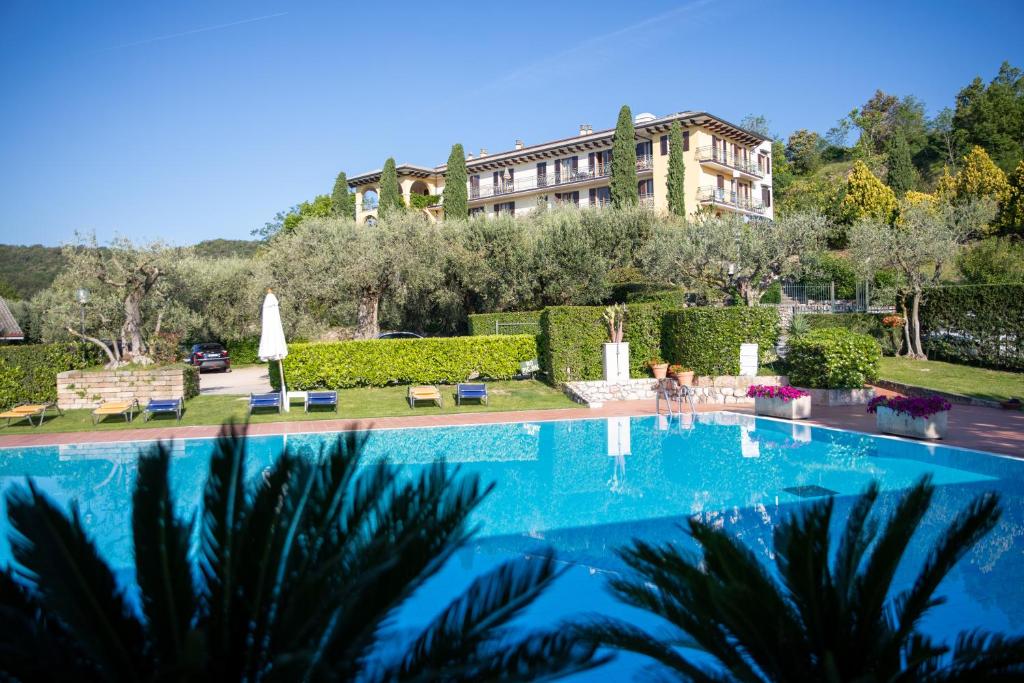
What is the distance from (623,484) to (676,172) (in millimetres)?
34507

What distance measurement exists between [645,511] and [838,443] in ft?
20.7

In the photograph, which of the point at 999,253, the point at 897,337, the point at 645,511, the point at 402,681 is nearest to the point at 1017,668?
the point at 402,681

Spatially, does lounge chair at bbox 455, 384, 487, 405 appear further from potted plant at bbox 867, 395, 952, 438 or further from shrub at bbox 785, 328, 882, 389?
potted plant at bbox 867, 395, 952, 438

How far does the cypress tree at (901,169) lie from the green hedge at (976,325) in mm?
30907

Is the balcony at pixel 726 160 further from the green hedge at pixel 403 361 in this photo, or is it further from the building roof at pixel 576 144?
the green hedge at pixel 403 361

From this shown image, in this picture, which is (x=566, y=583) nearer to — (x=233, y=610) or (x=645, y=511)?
(x=645, y=511)

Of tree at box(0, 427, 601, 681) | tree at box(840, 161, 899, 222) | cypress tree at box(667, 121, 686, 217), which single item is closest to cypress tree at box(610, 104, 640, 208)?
cypress tree at box(667, 121, 686, 217)

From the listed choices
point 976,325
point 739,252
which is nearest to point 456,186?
point 739,252

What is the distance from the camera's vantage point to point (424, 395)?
18438mm

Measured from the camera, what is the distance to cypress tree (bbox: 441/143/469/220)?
4488 cm

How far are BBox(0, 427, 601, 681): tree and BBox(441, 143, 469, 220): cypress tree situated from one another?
42323 mm

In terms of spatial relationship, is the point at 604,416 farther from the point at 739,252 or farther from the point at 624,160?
Result: the point at 624,160

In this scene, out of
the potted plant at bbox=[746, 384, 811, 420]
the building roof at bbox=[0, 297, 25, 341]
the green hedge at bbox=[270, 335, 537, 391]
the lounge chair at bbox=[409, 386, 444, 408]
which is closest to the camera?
the potted plant at bbox=[746, 384, 811, 420]

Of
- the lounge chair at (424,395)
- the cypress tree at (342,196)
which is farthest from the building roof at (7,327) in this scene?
the cypress tree at (342,196)
